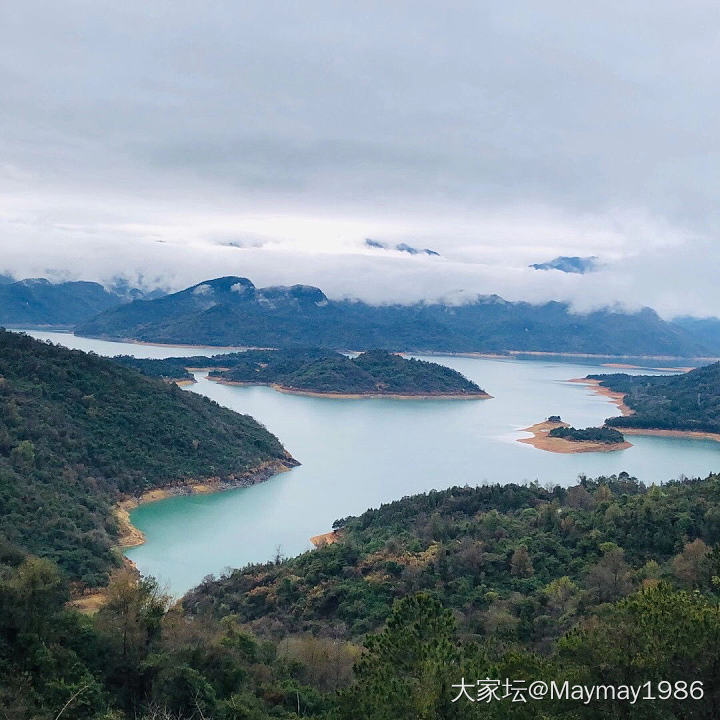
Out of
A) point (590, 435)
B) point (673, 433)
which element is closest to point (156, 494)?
point (590, 435)

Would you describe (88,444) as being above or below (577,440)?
above

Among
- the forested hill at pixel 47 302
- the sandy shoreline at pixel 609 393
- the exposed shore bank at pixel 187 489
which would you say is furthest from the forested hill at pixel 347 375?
the forested hill at pixel 47 302

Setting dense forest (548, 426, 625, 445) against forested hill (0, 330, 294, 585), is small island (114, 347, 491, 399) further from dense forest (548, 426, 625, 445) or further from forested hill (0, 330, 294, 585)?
forested hill (0, 330, 294, 585)

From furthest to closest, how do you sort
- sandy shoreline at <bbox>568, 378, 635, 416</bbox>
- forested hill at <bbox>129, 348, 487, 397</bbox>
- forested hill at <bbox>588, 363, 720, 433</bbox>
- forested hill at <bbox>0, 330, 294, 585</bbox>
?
forested hill at <bbox>129, 348, 487, 397</bbox> → sandy shoreline at <bbox>568, 378, 635, 416</bbox> → forested hill at <bbox>588, 363, 720, 433</bbox> → forested hill at <bbox>0, 330, 294, 585</bbox>

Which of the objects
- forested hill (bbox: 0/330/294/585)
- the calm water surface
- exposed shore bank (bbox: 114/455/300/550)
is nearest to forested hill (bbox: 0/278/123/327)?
the calm water surface

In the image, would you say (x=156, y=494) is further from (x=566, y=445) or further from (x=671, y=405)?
(x=671, y=405)

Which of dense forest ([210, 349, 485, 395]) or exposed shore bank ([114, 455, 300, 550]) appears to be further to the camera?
dense forest ([210, 349, 485, 395])

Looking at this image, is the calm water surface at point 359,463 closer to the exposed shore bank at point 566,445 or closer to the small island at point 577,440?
the exposed shore bank at point 566,445
